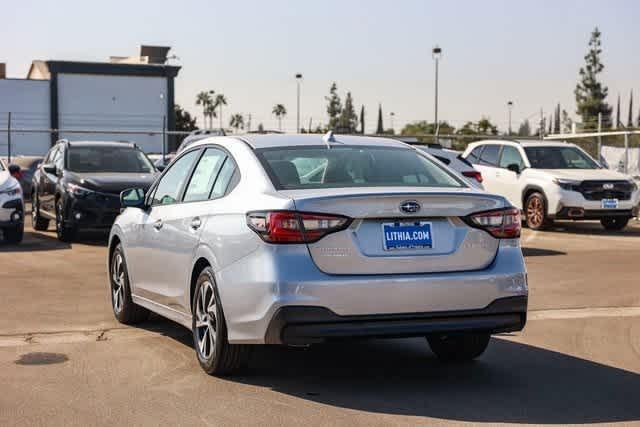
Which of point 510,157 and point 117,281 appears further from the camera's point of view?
point 510,157

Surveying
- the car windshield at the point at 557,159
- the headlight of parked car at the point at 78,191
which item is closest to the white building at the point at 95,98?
the car windshield at the point at 557,159

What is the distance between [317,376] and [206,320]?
0.81 m

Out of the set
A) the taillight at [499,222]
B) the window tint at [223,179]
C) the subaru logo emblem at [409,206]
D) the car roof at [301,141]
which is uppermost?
the car roof at [301,141]

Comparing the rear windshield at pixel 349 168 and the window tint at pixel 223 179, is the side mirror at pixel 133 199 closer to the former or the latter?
the window tint at pixel 223 179

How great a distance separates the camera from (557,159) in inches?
870

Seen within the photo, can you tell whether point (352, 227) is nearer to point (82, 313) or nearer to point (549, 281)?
point (82, 313)

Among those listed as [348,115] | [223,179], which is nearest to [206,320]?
[223,179]

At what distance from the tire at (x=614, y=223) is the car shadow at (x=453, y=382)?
43.9 feet

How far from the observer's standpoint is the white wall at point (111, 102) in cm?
8394

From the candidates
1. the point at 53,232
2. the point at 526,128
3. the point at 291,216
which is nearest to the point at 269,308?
the point at 291,216

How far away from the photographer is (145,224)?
8.62 m

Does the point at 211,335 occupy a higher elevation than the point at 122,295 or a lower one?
higher

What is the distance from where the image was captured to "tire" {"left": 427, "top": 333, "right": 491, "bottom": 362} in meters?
7.58

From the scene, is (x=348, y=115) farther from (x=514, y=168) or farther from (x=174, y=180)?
(x=174, y=180)
